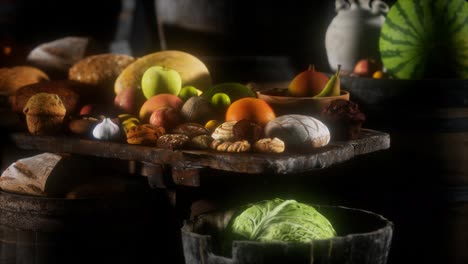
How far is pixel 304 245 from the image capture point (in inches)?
102

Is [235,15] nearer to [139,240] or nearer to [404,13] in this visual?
[404,13]

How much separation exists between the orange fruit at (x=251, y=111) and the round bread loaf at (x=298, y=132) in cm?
16

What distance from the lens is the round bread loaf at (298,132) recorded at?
3043 mm

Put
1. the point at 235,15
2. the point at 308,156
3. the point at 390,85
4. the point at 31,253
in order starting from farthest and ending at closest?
the point at 235,15, the point at 390,85, the point at 31,253, the point at 308,156

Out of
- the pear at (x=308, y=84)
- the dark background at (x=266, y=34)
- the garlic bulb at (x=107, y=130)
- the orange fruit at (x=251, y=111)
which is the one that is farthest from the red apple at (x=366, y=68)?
the garlic bulb at (x=107, y=130)

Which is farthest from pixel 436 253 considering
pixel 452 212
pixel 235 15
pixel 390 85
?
pixel 235 15

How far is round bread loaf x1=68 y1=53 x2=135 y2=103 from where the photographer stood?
4133 millimetres

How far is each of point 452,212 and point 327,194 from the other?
0.57 m

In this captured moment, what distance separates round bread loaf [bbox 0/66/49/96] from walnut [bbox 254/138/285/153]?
64.7 inches

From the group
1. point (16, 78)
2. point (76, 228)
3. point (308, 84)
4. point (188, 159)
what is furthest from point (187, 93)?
point (16, 78)

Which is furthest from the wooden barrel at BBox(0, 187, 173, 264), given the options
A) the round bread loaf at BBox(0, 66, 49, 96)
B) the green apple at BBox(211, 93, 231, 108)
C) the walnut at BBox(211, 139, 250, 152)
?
the round bread loaf at BBox(0, 66, 49, 96)

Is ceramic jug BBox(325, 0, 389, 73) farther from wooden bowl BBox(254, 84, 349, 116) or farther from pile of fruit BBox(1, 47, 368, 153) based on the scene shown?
wooden bowl BBox(254, 84, 349, 116)

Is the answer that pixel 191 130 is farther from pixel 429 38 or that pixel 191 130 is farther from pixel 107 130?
pixel 429 38

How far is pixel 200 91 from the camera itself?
13.1 ft
